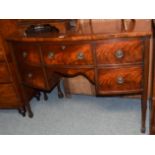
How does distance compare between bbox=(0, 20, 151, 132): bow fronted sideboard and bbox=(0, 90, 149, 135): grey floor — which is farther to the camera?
bbox=(0, 90, 149, 135): grey floor

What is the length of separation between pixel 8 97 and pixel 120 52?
3.74ft

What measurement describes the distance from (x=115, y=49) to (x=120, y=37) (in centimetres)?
9

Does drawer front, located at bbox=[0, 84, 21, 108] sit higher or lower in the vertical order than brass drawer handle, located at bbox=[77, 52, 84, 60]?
lower

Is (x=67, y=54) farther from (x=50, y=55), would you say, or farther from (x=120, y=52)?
(x=120, y=52)

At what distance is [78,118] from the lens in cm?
211

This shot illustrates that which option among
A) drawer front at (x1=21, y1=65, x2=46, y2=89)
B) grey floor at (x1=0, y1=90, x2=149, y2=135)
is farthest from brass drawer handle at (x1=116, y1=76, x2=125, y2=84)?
drawer front at (x1=21, y1=65, x2=46, y2=89)

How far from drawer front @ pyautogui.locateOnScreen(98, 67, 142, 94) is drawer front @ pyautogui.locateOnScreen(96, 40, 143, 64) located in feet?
0.24

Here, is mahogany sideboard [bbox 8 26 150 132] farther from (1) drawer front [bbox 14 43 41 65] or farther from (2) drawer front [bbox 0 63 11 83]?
(2) drawer front [bbox 0 63 11 83]

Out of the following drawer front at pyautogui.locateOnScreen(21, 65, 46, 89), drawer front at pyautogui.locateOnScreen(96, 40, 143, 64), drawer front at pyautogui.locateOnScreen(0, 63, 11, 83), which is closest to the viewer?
drawer front at pyautogui.locateOnScreen(96, 40, 143, 64)

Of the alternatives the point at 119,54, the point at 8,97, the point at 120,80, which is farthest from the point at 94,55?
the point at 8,97

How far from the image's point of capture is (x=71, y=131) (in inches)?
76.6

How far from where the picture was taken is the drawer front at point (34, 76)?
70.0 inches

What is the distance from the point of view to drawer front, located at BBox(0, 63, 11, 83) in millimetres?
1928

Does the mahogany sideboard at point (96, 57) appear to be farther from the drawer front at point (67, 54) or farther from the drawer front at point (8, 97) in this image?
the drawer front at point (8, 97)
